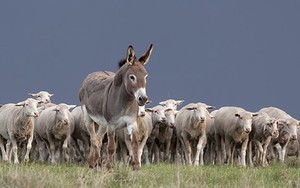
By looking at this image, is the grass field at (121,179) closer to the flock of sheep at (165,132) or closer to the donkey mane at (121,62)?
the donkey mane at (121,62)

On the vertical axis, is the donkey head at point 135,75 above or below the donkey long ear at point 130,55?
below

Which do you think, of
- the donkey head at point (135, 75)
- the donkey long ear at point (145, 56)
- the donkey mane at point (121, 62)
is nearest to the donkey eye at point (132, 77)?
the donkey head at point (135, 75)

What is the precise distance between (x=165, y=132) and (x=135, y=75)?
11.5 m

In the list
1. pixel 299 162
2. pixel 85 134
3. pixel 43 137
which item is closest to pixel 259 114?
pixel 299 162

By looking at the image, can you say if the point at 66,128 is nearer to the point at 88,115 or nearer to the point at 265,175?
the point at 88,115

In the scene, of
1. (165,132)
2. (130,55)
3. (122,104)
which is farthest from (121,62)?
(165,132)

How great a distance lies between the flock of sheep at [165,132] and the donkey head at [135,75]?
7084 millimetres

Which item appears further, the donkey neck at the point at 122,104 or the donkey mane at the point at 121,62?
the donkey mane at the point at 121,62

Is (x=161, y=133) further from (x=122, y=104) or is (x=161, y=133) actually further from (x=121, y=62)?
(x=122, y=104)

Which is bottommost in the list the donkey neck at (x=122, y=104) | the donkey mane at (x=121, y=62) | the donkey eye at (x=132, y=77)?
the donkey neck at (x=122, y=104)

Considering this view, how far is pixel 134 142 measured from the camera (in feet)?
38.8

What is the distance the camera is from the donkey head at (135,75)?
11508mm

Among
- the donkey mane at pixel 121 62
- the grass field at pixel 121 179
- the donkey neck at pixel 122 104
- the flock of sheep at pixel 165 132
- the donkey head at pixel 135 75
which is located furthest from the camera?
the flock of sheep at pixel 165 132

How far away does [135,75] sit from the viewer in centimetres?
1180
